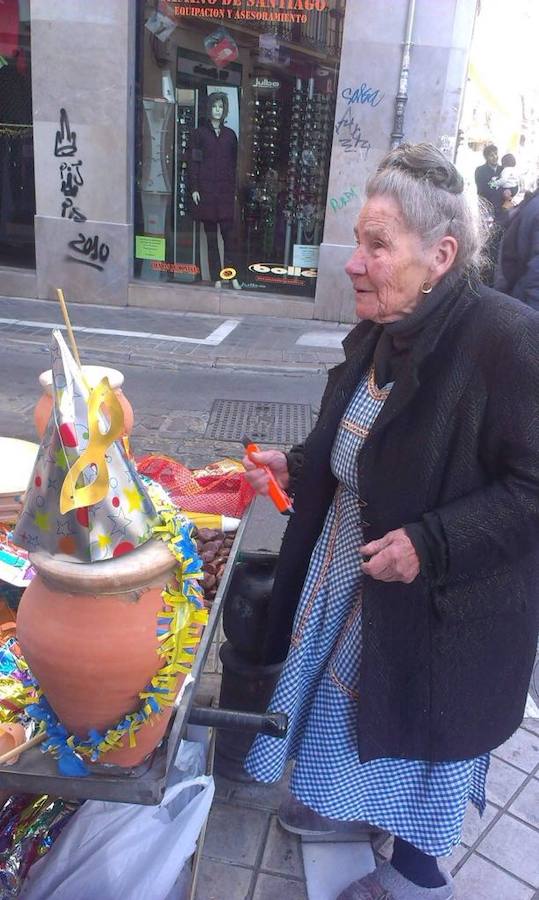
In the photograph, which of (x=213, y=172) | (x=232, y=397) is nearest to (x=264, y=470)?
(x=232, y=397)

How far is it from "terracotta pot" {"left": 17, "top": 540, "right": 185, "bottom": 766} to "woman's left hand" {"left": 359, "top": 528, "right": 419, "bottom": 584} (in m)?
0.48

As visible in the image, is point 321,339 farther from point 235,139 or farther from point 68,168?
point 68,168

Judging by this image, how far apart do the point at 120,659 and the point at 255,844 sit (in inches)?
52.7

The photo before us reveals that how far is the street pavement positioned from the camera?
2.17 m

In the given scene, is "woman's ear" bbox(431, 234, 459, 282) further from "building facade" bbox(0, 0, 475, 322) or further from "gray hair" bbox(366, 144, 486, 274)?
"building facade" bbox(0, 0, 475, 322)

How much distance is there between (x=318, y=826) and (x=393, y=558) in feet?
3.79

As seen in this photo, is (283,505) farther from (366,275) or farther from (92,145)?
(92,145)

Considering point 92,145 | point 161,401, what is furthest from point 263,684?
point 92,145

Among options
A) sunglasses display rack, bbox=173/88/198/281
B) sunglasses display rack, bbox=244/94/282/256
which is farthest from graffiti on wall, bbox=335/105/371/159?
sunglasses display rack, bbox=173/88/198/281

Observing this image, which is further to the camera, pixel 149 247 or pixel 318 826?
pixel 149 247

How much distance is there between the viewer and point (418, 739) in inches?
69.7

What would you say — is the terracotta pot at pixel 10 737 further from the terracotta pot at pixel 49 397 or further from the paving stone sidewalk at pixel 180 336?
the paving stone sidewalk at pixel 180 336

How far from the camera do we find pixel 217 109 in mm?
8742

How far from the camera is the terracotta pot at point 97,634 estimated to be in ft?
3.92
